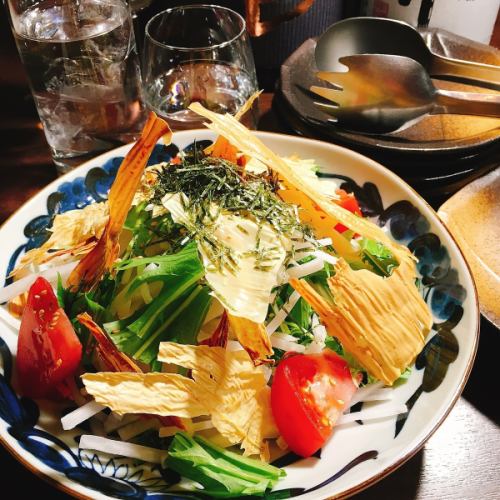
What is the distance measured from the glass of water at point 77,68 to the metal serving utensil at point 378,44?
1.62 feet

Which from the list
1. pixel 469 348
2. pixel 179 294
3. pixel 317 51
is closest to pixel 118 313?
pixel 179 294

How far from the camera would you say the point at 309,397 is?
0.71 meters

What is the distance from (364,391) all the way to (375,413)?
0.04 meters

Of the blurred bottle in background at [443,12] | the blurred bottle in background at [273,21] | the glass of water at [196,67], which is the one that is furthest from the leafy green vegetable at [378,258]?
the blurred bottle in background at [443,12]

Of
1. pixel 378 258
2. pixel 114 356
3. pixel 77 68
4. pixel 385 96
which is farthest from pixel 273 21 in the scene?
pixel 114 356

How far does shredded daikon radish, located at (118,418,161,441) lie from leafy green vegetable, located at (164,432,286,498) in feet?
0.22

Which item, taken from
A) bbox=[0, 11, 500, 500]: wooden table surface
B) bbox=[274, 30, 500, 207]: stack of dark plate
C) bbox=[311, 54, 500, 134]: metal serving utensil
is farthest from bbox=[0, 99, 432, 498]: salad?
bbox=[311, 54, 500, 134]: metal serving utensil

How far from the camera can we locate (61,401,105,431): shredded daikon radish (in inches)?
27.9

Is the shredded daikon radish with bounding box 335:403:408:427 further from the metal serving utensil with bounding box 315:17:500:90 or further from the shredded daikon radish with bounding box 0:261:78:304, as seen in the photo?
the metal serving utensil with bounding box 315:17:500:90

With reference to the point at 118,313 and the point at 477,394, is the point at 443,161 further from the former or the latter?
the point at 118,313

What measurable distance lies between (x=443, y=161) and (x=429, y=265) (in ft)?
1.28

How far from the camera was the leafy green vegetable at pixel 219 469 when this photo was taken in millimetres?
655

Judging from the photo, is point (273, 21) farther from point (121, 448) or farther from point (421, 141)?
point (121, 448)

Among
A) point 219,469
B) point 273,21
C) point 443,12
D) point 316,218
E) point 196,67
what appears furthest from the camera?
point 443,12
